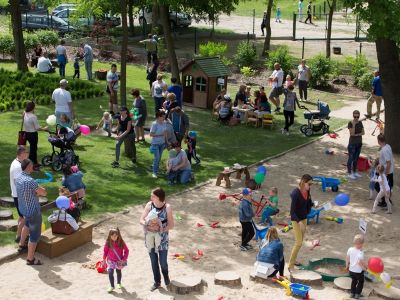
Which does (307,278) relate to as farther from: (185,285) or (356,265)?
(185,285)

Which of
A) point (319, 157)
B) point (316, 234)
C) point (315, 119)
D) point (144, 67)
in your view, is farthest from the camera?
point (144, 67)

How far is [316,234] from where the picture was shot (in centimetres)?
1518

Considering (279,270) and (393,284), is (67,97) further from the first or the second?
(393,284)

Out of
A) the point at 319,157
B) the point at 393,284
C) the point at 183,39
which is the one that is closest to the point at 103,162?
the point at 319,157

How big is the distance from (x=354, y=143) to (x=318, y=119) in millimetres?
5220

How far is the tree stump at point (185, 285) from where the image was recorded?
12.1 m

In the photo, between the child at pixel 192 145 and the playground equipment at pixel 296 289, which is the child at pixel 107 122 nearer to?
the child at pixel 192 145

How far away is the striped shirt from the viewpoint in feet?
40.8

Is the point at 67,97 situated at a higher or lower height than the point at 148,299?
higher

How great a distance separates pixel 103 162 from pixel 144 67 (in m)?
16.5

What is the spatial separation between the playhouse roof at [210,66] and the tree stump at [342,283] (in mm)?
14628

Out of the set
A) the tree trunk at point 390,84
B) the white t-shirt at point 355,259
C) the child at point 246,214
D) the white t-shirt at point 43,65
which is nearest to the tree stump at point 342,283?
the white t-shirt at point 355,259

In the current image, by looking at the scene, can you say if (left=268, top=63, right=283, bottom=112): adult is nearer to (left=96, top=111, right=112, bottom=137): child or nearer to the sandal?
(left=96, top=111, right=112, bottom=137): child

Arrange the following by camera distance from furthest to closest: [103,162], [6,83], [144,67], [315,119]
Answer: [144,67], [6,83], [315,119], [103,162]
